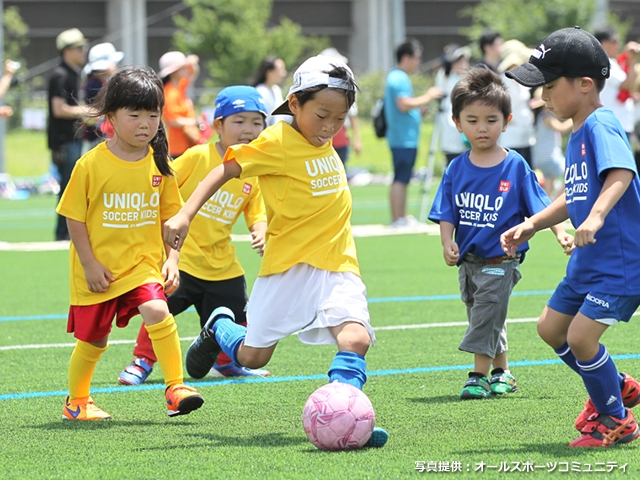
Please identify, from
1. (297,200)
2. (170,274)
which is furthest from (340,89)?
(170,274)

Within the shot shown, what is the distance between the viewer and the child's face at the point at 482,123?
17.6 feet

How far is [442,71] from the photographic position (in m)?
14.5

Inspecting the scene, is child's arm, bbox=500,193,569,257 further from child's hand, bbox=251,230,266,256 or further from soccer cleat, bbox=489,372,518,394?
child's hand, bbox=251,230,266,256

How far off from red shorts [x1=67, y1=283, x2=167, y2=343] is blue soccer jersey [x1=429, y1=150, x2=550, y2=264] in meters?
1.51

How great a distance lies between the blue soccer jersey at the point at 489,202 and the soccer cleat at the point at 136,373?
176 centimetres

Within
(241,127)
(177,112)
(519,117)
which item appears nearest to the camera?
(241,127)

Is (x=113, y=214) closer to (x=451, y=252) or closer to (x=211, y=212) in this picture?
(x=211, y=212)

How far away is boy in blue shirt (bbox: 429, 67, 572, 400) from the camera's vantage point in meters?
5.34

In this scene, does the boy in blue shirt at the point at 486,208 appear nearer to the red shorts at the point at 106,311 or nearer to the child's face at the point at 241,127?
the child's face at the point at 241,127

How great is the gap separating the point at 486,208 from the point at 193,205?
1666 mm

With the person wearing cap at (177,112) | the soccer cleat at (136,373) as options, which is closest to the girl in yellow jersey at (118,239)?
the soccer cleat at (136,373)

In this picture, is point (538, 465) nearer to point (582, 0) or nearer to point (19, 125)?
point (19, 125)

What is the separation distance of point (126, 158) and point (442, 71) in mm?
10030

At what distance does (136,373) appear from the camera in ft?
18.8
